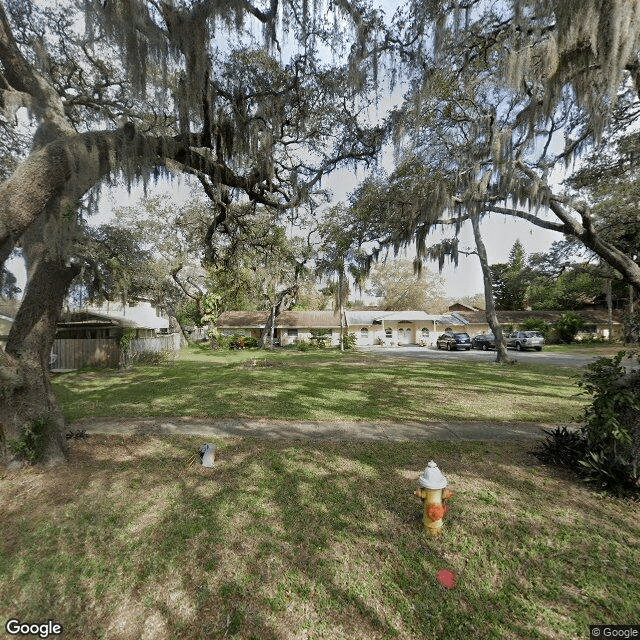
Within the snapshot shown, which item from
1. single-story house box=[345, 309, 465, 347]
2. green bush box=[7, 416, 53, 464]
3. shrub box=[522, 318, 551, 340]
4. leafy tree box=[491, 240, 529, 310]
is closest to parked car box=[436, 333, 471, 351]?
single-story house box=[345, 309, 465, 347]

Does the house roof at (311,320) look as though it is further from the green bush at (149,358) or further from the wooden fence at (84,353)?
the wooden fence at (84,353)

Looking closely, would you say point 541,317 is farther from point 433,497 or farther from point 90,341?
point 90,341

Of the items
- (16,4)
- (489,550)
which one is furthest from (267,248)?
(489,550)

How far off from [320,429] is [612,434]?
13.9 ft

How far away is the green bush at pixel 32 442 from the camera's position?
404 centimetres

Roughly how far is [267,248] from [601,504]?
35.8ft

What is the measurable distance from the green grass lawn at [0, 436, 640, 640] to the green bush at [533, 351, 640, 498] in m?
0.29

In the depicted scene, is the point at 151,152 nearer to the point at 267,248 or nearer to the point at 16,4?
the point at 16,4

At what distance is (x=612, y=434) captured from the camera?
3645 millimetres

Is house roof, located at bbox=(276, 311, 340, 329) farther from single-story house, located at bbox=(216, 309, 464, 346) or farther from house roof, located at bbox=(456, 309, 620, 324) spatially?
house roof, located at bbox=(456, 309, 620, 324)

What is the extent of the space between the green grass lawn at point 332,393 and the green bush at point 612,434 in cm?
116

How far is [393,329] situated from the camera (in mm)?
35562

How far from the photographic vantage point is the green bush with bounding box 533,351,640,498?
3607 mm

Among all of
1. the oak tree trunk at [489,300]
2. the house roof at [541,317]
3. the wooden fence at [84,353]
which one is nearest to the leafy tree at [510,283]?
the house roof at [541,317]
